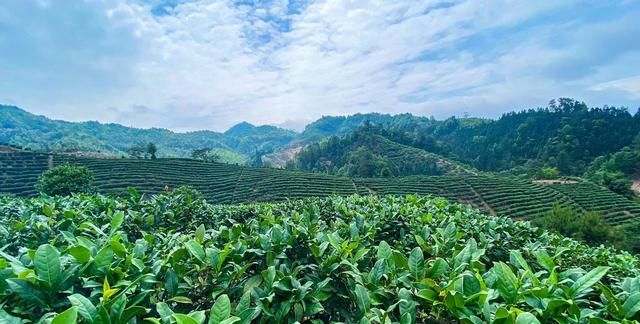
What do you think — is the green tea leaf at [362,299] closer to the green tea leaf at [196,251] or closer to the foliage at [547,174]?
the green tea leaf at [196,251]

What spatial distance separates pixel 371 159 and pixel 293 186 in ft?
86.9

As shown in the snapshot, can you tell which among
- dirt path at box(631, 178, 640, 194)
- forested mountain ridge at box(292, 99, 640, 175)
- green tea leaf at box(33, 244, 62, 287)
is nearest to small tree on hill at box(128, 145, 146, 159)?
forested mountain ridge at box(292, 99, 640, 175)

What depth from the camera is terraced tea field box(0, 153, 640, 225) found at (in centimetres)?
3666

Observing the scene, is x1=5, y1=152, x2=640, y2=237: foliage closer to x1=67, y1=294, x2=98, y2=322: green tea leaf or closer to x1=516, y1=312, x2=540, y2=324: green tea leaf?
x1=516, y1=312, x2=540, y2=324: green tea leaf

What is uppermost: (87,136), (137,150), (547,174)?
(87,136)

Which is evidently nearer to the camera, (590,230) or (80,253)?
(80,253)

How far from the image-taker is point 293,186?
4306 centimetres

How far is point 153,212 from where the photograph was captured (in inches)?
182

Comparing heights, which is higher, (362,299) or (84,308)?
(84,308)

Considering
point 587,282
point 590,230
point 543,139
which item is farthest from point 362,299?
point 543,139

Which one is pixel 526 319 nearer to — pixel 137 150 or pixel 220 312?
pixel 220 312

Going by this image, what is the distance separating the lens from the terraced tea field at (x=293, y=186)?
3666 cm

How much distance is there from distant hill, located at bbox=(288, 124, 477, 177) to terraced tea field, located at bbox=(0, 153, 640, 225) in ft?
52.0

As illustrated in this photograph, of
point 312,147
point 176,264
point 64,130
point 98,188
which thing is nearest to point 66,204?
point 176,264
